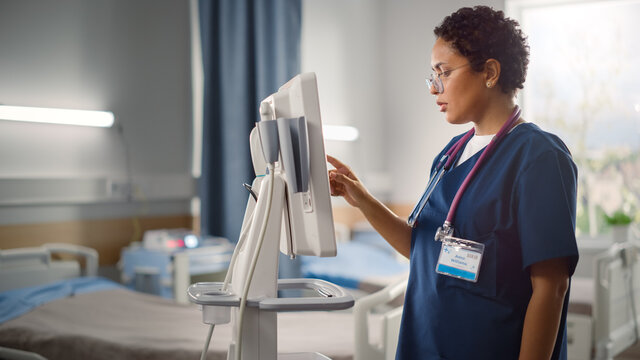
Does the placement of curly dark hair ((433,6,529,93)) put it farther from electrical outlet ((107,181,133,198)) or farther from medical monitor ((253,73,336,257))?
electrical outlet ((107,181,133,198))

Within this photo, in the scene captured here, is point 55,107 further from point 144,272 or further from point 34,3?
point 144,272

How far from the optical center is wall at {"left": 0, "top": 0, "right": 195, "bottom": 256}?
2.57m

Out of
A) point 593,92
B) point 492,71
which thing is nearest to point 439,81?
point 492,71

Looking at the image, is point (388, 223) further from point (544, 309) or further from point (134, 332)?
point (134, 332)

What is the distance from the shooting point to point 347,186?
4.24ft

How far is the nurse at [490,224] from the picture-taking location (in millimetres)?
1048

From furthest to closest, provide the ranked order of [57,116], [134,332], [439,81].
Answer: [57,116] → [134,332] → [439,81]

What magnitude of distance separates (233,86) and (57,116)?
975mm

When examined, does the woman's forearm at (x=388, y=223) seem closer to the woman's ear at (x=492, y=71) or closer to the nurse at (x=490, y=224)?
the nurse at (x=490, y=224)

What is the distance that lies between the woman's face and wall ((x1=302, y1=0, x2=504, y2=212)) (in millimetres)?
3254

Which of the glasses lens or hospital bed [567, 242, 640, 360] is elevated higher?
the glasses lens

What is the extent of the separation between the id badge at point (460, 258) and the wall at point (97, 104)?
84.0 inches

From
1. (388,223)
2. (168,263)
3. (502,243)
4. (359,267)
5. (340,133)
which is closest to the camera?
(502,243)

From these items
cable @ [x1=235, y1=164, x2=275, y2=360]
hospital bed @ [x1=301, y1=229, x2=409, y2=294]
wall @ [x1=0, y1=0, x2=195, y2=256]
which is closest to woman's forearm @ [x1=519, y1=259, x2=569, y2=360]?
cable @ [x1=235, y1=164, x2=275, y2=360]
